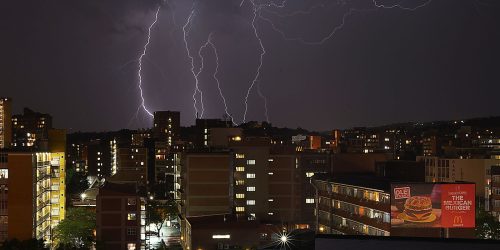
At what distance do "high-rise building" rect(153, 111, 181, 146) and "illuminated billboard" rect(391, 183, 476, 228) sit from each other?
48.8m

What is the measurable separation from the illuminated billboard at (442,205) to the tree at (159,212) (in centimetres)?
1339

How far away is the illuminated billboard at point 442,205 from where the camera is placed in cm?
1786

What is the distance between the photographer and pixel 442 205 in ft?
58.7

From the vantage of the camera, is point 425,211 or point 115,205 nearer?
point 425,211

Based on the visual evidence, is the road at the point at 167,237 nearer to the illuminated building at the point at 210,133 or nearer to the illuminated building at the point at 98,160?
the illuminated building at the point at 210,133

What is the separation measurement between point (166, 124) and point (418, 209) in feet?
164

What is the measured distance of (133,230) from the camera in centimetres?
2000

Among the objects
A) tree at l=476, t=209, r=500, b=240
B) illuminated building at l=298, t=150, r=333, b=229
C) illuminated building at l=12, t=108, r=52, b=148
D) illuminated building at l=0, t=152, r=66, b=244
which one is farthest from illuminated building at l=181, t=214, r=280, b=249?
illuminated building at l=12, t=108, r=52, b=148

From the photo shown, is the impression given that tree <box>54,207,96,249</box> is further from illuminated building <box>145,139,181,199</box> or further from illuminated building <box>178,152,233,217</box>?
illuminated building <box>145,139,181,199</box>

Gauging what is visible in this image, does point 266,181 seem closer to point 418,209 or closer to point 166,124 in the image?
point 418,209

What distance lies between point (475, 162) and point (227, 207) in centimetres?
1208

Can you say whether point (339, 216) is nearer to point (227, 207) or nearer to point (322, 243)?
point (227, 207)

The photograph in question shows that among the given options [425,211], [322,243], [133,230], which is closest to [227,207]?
[133,230]

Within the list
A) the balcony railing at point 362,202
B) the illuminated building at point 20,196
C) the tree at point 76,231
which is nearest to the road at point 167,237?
the tree at point 76,231
